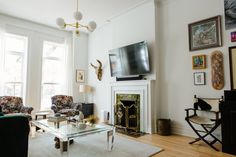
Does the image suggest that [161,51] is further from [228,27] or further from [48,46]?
[48,46]

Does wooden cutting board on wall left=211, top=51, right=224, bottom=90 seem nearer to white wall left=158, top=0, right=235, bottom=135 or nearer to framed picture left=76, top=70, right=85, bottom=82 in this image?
white wall left=158, top=0, right=235, bottom=135

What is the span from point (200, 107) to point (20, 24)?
18.7ft

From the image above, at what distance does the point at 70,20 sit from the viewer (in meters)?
5.61

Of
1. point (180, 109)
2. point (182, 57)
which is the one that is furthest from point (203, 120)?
point (182, 57)

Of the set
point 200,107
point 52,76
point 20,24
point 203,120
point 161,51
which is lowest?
point 203,120

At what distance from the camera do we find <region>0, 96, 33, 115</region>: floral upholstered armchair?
445 centimetres

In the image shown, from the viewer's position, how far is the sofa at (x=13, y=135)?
2.03 metres

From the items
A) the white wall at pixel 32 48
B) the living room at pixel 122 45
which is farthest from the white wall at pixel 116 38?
the white wall at pixel 32 48

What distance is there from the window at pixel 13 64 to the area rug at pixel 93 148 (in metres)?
2.46

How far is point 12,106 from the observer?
4602 mm

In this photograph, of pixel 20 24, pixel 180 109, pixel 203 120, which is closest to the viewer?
pixel 203 120

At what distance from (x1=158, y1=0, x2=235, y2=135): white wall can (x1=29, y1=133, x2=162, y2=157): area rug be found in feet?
4.26

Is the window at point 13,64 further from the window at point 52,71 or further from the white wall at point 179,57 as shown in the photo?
the white wall at point 179,57

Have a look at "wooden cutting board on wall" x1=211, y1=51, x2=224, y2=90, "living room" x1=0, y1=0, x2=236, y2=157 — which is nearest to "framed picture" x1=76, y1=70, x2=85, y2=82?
"living room" x1=0, y1=0, x2=236, y2=157
